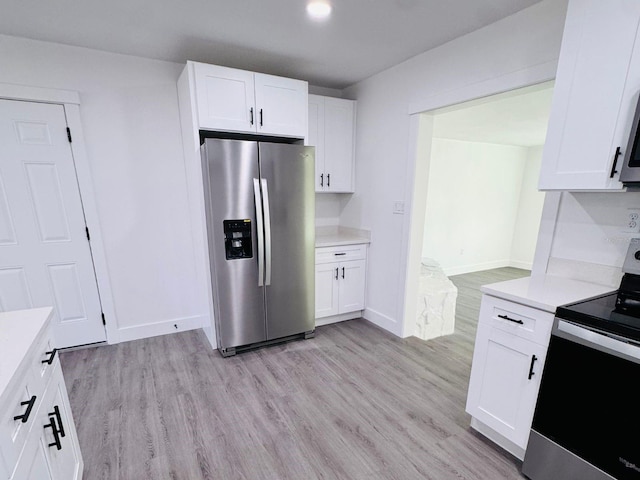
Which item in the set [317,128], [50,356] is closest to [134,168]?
[317,128]

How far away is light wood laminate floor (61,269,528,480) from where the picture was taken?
1.60 metres

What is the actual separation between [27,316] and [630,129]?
276cm

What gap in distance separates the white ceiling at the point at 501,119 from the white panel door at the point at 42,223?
321cm

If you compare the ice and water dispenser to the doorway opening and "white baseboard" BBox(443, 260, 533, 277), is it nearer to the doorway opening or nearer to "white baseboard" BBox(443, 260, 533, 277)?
the doorway opening

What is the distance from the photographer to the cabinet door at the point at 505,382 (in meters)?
1.49

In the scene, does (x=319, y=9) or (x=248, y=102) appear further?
(x=248, y=102)

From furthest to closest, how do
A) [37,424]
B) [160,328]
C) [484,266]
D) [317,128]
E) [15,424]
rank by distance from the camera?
[484,266] → [317,128] → [160,328] → [37,424] → [15,424]

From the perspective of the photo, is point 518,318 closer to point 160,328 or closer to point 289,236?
point 289,236

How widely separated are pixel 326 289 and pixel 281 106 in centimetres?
183

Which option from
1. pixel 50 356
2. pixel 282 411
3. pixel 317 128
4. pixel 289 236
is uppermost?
pixel 317 128

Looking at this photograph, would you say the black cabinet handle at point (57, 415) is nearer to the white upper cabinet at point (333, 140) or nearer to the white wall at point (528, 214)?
the white upper cabinet at point (333, 140)

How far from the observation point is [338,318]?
335cm

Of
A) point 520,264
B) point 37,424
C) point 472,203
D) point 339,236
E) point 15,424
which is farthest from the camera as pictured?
point 520,264

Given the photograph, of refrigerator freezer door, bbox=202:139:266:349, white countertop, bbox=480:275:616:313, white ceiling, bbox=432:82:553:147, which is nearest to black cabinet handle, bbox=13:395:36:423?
refrigerator freezer door, bbox=202:139:266:349
